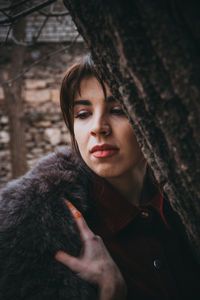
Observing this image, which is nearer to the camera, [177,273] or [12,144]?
[177,273]

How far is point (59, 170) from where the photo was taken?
117 centimetres

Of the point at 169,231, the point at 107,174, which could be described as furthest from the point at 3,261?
the point at 169,231

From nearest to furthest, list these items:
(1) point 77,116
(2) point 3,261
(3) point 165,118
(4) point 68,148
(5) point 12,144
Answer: (3) point 165,118 < (2) point 3,261 < (1) point 77,116 < (4) point 68,148 < (5) point 12,144

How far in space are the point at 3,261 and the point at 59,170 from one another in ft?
1.63

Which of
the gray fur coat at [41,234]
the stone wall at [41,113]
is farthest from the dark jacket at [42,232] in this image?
the stone wall at [41,113]

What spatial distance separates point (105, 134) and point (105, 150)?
3.1 inches

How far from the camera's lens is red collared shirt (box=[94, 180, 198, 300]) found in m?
1.03

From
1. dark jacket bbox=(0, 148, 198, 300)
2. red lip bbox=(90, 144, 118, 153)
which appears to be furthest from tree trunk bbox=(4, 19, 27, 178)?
red lip bbox=(90, 144, 118, 153)

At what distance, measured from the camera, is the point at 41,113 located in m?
5.05

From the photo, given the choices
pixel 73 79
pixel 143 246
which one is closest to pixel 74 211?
pixel 143 246

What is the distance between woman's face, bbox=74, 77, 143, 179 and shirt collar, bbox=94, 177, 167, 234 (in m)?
0.21

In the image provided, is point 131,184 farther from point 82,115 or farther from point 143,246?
point 82,115

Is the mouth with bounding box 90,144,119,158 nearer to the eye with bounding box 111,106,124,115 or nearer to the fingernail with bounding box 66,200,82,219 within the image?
the eye with bounding box 111,106,124,115

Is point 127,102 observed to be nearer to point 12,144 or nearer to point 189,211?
point 189,211
